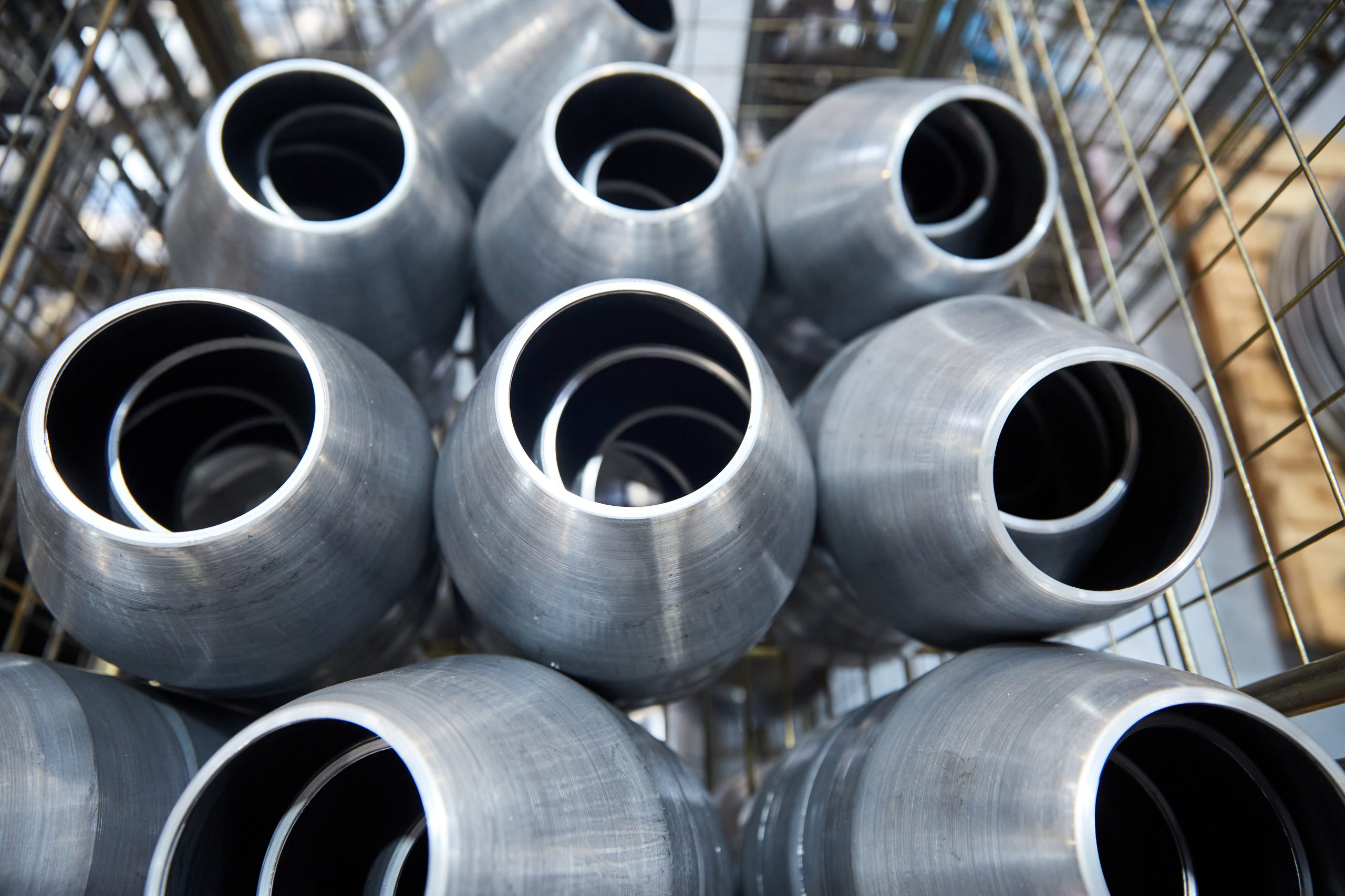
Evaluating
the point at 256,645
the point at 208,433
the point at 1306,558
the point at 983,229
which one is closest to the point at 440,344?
the point at 208,433

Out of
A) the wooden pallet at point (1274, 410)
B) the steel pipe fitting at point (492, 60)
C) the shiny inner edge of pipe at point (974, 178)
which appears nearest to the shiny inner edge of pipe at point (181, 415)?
the steel pipe fitting at point (492, 60)

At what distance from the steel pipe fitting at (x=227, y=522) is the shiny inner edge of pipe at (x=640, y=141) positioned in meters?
0.24

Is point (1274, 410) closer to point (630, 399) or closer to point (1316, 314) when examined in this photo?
point (1316, 314)

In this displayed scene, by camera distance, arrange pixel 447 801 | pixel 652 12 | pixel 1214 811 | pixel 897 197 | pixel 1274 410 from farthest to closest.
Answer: pixel 1274 410 < pixel 652 12 < pixel 897 197 < pixel 1214 811 < pixel 447 801

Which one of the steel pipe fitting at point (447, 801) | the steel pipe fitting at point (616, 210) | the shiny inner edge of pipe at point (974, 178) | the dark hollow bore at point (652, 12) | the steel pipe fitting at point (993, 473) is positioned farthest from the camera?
the dark hollow bore at point (652, 12)

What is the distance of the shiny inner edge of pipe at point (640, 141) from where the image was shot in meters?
0.61

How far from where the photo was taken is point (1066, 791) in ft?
1.13

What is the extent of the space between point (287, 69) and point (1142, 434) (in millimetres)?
601

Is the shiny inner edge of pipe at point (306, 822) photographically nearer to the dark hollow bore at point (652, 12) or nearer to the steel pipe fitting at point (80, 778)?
the steel pipe fitting at point (80, 778)

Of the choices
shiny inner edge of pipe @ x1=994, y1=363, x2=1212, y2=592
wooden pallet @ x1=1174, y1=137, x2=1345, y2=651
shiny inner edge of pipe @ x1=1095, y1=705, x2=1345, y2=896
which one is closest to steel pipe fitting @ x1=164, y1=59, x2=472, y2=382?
shiny inner edge of pipe @ x1=994, y1=363, x2=1212, y2=592

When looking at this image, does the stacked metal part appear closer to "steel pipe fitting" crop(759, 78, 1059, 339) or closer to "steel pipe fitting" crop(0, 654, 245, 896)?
"steel pipe fitting" crop(759, 78, 1059, 339)

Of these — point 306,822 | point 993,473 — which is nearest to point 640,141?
point 993,473

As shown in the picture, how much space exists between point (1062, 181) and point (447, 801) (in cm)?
97

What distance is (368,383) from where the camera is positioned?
0.47 metres
